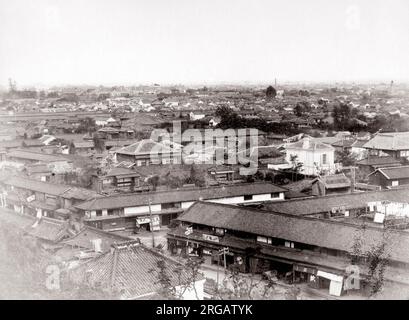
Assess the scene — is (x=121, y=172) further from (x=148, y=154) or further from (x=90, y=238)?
(x=90, y=238)

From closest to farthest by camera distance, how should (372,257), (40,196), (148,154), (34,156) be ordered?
(372,257), (40,196), (34,156), (148,154)

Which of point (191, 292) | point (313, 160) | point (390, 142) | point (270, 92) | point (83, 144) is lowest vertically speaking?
point (313, 160)

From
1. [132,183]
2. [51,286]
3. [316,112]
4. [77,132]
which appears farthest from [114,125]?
[51,286]

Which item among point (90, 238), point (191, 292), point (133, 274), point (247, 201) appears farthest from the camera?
point (247, 201)

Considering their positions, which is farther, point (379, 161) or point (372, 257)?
point (379, 161)

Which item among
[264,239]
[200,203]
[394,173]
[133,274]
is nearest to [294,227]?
[264,239]

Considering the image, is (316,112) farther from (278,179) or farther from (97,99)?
(97,99)

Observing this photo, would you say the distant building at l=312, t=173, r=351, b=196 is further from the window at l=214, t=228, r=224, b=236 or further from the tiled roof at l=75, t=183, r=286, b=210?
the window at l=214, t=228, r=224, b=236
